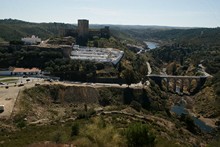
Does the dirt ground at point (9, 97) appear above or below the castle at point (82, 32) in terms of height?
below

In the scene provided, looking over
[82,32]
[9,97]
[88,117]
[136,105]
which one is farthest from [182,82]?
[9,97]

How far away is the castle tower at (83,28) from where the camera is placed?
11375cm

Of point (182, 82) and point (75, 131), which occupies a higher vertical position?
point (75, 131)

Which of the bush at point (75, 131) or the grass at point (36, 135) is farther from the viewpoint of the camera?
the bush at point (75, 131)

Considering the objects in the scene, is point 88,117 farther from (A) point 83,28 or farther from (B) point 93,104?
(A) point 83,28

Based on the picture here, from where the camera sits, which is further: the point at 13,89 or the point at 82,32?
the point at 82,32

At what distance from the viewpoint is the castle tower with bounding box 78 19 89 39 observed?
114 metres

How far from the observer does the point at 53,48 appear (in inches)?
3366

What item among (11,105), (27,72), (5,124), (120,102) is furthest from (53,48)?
(5,124)

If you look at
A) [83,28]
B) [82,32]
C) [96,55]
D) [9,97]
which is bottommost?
[9,97]

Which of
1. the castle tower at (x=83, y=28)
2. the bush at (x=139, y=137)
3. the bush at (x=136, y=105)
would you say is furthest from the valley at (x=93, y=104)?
the castle tower at (x=83, y=28)

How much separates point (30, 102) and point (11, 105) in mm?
4583

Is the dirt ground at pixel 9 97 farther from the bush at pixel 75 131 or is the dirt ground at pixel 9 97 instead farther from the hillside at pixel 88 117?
the bush at pixel 75 131

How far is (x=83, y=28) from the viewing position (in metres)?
114
